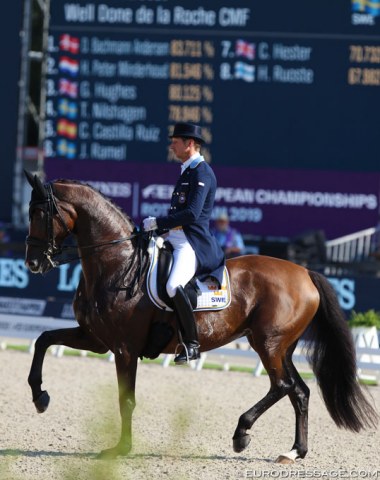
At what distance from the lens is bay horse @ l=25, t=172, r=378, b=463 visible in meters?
6.45

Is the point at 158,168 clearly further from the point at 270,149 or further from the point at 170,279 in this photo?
the point at 170,279

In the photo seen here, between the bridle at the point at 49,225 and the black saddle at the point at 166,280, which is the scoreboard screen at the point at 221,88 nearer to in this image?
the black saddle at the point at 166,280

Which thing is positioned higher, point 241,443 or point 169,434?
point 241,443

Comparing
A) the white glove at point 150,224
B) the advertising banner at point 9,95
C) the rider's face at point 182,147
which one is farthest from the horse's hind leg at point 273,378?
the advertising banner at point 9,95

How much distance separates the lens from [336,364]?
22.4 feet

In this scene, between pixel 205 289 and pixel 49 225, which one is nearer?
pixel 49 225

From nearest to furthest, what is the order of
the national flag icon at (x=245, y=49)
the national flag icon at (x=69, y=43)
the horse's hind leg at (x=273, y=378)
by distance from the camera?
the horse's hind leg at (x=273, y=378)
the national flag icon at (x=245, y=49)
the national flag icon at (x=69, y=43)

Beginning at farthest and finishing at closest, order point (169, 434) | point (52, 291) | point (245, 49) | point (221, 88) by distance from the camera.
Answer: point (221, 88) < point (245, 49) < point (52, 291) < point (169, 434)

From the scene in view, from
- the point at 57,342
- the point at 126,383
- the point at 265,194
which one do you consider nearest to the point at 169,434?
the point at 126,383

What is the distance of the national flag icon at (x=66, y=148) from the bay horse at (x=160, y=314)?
8044mm

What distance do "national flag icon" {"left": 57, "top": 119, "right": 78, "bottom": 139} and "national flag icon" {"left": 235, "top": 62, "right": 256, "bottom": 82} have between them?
2431mm

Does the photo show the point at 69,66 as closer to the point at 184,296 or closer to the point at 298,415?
the point at 184,296

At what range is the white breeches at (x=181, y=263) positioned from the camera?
644 cm

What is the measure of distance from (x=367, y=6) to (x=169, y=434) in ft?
28.2
